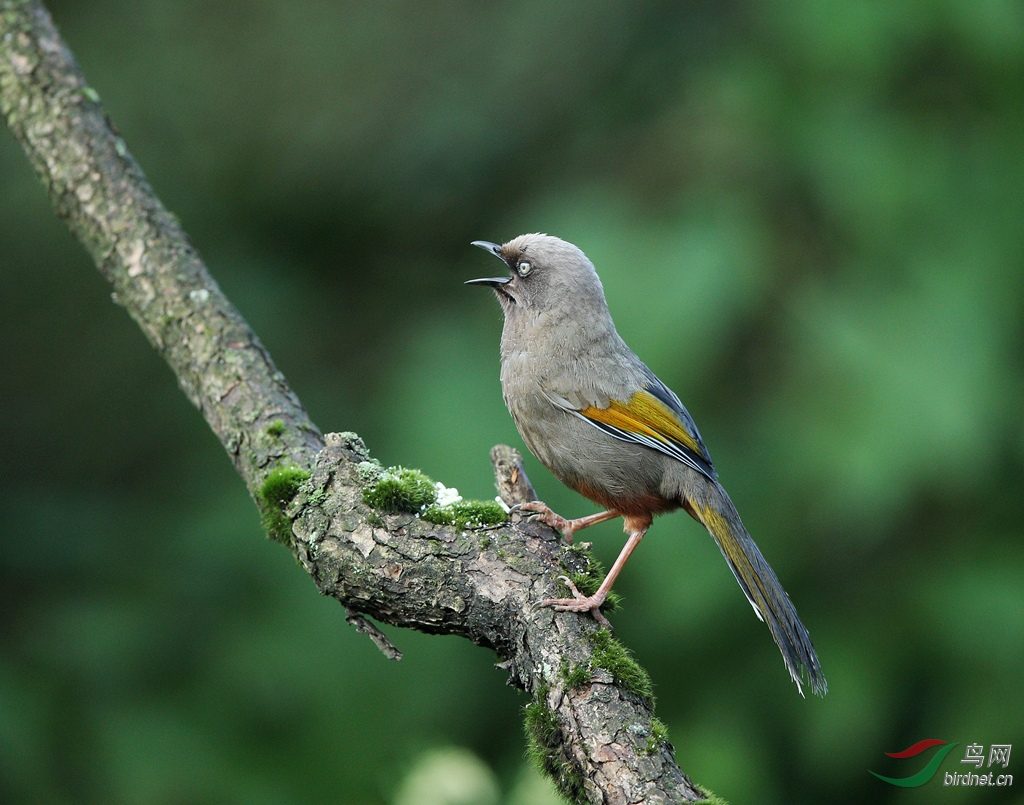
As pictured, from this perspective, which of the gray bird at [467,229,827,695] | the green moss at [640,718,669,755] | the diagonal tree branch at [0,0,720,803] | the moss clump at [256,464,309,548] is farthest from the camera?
the gray bird at [467,229,827,695]

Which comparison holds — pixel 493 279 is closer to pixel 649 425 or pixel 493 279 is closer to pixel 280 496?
pixel 649 425

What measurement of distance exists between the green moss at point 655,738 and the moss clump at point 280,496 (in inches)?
52.5

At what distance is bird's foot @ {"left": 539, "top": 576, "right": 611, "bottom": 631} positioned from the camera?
2867 mm

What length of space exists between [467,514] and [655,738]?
928 millimetres

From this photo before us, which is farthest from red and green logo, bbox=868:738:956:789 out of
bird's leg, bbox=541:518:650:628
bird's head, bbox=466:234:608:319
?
bird's head, bbox=466:234:608:319

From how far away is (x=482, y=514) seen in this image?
3.08 metres

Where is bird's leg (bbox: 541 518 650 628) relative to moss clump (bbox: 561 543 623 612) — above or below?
below

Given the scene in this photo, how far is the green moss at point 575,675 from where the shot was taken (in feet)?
8.77

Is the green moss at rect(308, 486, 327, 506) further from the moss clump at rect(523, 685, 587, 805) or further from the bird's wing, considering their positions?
the bird's wing

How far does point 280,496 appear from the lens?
125 inches

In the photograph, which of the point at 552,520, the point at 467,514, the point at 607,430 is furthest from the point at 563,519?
the point at 467,514

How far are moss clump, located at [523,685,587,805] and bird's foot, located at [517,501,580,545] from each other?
869mm

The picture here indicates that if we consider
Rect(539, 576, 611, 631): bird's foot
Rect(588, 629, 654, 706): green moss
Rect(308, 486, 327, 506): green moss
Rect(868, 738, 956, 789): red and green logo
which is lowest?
Rect(588, 629, 654, 706): green moss

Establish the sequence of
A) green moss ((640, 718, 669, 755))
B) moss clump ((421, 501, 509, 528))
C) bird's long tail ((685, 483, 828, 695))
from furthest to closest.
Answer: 1. bird's long tail ((685, 483, 828, 695))
2. moss clump ((421, 501, 509, 528))
3. green moss ((640, 718, 669, 755))
